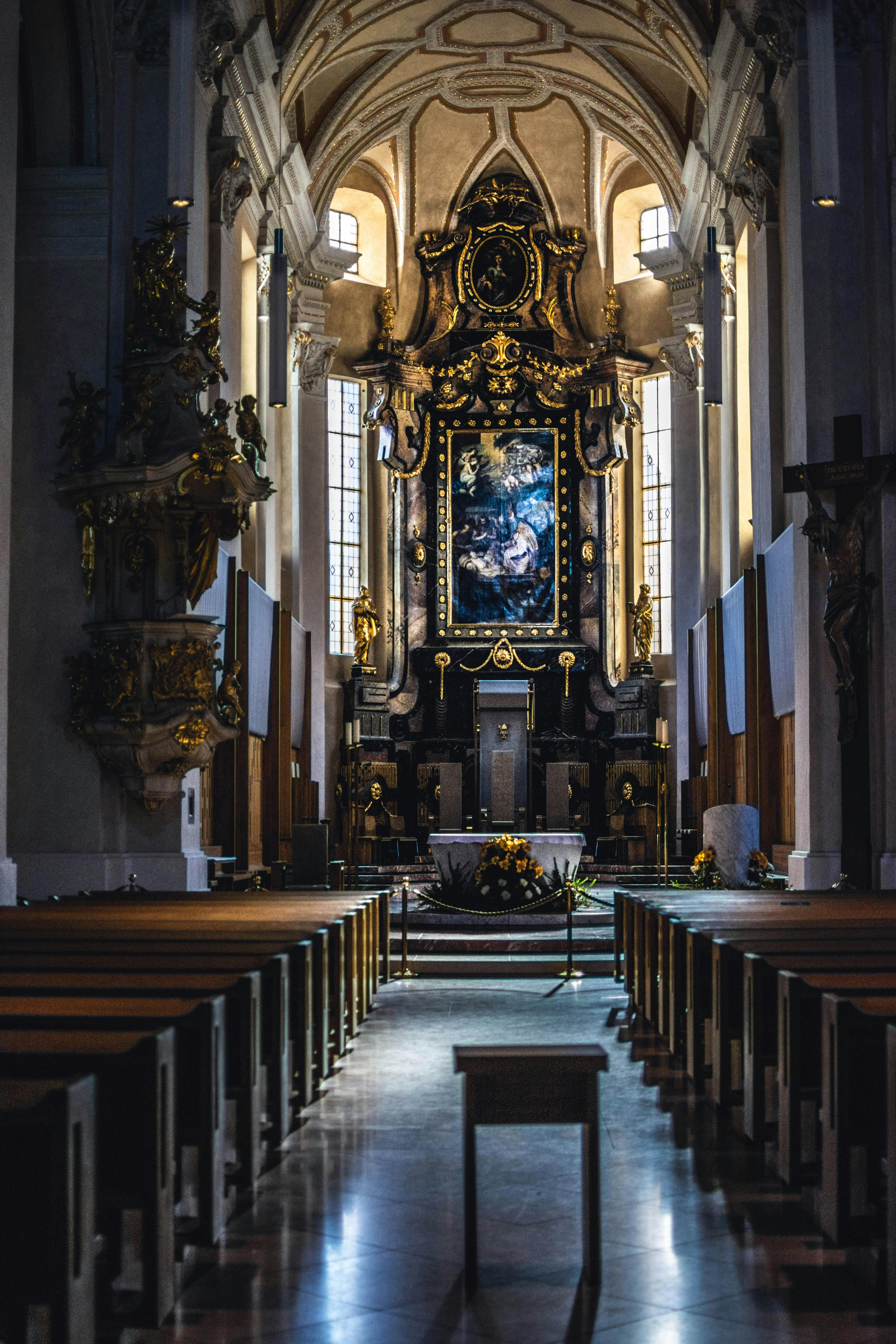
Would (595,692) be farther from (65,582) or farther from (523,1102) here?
(523,1102)

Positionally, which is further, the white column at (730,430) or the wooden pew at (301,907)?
the white column at (730,430)

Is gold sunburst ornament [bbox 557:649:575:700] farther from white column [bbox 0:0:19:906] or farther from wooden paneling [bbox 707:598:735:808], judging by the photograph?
white column [bbox 0:0:19:906]

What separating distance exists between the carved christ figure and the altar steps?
2794 mm

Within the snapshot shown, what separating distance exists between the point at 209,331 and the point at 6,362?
2.32m

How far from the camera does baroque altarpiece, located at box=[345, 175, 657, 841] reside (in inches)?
901

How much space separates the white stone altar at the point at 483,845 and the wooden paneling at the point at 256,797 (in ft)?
6.46

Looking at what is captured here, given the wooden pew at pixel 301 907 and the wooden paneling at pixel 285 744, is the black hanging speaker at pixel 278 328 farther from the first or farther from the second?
the wooden paneling at pixel 285 744

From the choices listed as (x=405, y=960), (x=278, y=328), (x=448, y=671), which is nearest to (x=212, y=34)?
(x=278, y=328)

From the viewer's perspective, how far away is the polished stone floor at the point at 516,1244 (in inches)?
133

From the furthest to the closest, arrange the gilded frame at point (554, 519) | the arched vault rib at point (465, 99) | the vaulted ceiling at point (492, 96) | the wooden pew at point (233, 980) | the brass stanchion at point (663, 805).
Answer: the gilded frame at point (554, 519) < the arched vault rib at point (465, 99) < the vaulted ceiling at point (492, 96) < the brass stanchion at point (663, 805) < the wooden pew at point (233, 980)

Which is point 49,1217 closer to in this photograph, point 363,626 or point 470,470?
point 363,626

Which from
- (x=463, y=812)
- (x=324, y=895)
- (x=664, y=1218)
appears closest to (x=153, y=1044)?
(x=664, y=1218)

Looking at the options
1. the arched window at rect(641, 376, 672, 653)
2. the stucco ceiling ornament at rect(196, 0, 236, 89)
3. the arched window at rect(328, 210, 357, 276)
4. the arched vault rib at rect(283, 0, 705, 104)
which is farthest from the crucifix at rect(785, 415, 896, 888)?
the arched window at rect(328, 210, 357, 276)

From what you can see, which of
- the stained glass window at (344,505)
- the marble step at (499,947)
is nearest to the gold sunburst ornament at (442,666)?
the stained glass window at (344,505)
